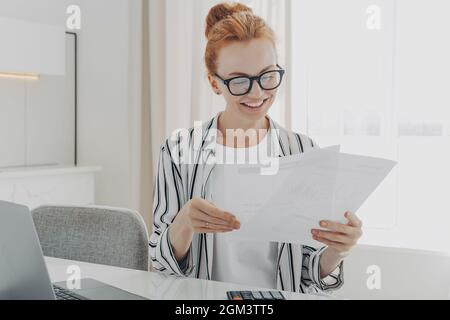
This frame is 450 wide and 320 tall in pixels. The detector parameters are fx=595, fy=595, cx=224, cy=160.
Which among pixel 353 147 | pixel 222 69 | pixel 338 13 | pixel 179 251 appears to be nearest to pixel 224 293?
pixel 179 251

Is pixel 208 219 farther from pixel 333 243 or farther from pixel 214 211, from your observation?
pixel 333 243

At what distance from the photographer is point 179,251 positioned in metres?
1.53

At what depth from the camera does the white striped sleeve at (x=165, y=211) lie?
1.54 metres

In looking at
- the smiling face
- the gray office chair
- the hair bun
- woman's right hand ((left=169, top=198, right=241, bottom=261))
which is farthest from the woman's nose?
the gray office chair

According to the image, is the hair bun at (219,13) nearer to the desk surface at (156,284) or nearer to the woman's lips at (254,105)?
the woman's lips at (254,105)

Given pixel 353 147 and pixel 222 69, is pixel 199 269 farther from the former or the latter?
pixel 353 147

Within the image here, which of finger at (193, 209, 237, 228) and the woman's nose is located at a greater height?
the woman's nose

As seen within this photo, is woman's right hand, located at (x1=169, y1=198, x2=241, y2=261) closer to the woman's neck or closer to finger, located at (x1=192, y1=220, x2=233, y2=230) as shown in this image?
finger, located at (x1=192, y1=220, x2=233, y2=230)

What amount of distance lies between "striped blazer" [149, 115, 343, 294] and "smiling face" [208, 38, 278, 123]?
0.11 m

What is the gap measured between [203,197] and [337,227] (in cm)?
46

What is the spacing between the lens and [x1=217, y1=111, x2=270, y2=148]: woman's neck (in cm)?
165

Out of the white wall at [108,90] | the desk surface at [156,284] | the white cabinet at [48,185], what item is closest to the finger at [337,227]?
the desk surface at [156,284]

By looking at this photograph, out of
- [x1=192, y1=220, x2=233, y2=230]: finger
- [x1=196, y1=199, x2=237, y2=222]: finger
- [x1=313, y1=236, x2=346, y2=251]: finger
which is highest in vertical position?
[x1=196, y1=199, x2=237, y2=222]: finger

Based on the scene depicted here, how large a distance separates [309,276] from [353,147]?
1454 mm
